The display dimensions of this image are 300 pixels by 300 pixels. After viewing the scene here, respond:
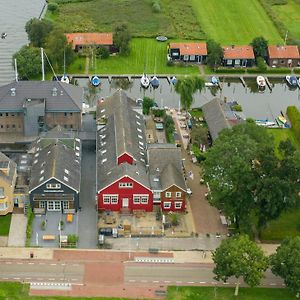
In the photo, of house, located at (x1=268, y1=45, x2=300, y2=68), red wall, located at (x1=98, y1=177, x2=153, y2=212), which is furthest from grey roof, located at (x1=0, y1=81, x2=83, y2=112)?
house, located at (x1=268, y1=45, x2=300, y2=68)

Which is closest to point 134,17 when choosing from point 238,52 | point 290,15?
point 238,52

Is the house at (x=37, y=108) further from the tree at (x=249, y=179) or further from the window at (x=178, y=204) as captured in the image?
the tree at (x=249, y=179)

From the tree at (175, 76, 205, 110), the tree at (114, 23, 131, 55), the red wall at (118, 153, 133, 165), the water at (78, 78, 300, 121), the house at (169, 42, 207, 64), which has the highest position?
the tree at (114, 23, 131, 55)

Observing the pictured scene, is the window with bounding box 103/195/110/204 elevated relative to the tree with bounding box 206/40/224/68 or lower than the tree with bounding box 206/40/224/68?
lower

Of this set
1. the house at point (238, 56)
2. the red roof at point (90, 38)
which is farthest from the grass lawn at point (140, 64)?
the house at point (238, 56)

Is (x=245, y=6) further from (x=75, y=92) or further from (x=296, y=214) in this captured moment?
(x=296, y=214)

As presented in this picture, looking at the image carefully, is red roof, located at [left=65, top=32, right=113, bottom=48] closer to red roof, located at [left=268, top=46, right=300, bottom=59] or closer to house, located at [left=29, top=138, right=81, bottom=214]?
red roof, located at [left=268, top=46, right=300, bottom=59]
